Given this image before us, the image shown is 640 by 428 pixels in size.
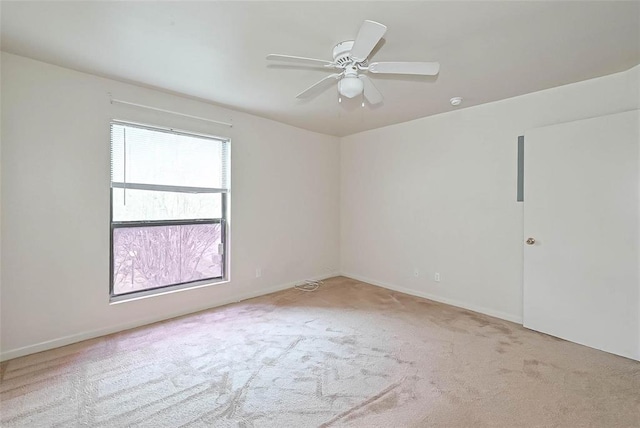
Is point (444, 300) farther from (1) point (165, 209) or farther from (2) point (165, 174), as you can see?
(2) point (165, 174)

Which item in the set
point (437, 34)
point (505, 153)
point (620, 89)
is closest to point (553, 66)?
point (620, 89)

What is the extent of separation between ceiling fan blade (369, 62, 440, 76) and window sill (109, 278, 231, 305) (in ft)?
9.98

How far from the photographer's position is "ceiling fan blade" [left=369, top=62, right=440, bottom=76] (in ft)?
6.61

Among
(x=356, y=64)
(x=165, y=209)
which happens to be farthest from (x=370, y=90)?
(x=165, y=209)

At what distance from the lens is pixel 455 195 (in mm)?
3930

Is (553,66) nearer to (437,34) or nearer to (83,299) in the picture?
(437,34)

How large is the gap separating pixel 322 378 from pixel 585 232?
8.86 ft

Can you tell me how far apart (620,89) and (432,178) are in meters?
1.93

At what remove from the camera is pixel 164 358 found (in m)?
2.57

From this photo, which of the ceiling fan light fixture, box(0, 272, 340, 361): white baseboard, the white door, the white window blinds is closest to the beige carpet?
box(0, 272, 340, 361): white baseboard

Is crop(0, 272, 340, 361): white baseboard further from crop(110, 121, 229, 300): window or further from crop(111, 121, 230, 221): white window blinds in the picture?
crop(111, 121, 230, 221): white window blinds

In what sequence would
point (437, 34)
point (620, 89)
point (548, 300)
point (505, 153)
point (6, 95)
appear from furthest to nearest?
point (505, 153) → point (548, 300) → point (620, 89) → point (6, 95) → point (437, 34)

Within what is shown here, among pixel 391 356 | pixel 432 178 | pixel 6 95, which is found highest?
pixel 6 95

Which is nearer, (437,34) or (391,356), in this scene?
(437,34)
